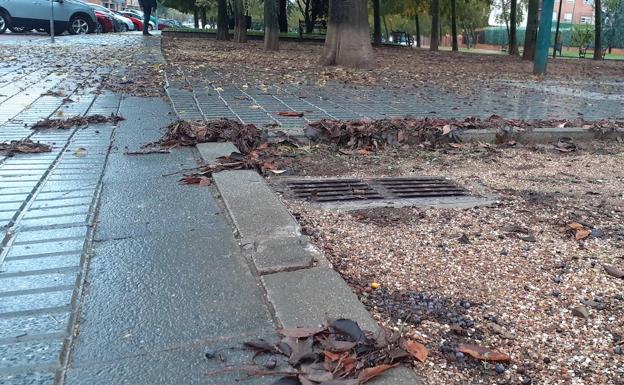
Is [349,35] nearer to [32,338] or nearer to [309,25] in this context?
[32,338]

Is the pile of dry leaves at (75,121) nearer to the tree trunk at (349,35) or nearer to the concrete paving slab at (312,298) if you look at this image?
the concrete paving slab at (312,298)

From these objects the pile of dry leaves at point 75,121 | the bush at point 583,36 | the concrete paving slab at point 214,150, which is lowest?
the concrete paving slab at point 214,150

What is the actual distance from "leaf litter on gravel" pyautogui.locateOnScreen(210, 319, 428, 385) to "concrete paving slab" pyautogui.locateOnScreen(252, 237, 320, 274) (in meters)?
0.56

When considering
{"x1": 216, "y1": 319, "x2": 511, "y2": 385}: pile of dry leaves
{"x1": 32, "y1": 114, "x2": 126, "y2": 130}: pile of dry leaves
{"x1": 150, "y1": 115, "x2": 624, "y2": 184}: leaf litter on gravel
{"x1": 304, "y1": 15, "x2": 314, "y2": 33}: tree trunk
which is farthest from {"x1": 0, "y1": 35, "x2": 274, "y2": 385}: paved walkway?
{"x1": 304, "y1": 15, "x2": 314, "y2": 33}: tree trunk

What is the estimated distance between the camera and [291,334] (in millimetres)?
2164

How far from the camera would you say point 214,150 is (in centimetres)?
496

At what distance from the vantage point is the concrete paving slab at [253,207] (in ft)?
10.4

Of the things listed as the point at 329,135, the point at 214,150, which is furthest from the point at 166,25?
the point at 214,150

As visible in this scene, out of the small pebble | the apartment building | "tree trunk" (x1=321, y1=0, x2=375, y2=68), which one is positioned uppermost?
the apartment building

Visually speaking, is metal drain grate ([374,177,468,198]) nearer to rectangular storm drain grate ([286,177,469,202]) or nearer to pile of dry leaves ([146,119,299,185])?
rectangular storm drain grate ([286,177,469,202])

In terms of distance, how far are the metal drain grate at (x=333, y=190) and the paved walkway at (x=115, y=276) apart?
30.2 inches

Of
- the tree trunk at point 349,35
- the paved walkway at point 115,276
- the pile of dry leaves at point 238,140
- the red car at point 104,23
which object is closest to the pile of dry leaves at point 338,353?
the paved walkway at point 115,276

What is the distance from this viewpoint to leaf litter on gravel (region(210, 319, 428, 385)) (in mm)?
1946

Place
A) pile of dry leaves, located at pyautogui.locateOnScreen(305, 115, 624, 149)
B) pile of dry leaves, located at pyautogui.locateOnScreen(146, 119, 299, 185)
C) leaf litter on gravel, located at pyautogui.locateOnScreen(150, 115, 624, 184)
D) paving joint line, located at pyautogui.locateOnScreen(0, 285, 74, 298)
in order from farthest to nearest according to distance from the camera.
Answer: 1. pile of dry leaves, located at pyautogui.locateOnScreen(305, 115, 624, 149)
2. leaf litter on gravel, located at pyautogui.locateOnScreen(150, 115, 624, 184)
3. pile of dry leaves, located at pyautogui.locateOnScreen(146, 119, 299, 185)
4. paving joint line, located at pyautogui.locateOnScreen(0, 285, 74, 298)
